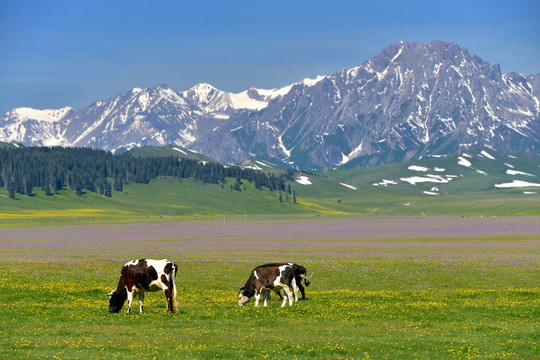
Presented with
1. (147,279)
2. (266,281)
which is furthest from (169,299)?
(266,281)

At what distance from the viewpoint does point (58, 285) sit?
4509 cm

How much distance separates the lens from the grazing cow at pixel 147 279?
103ft

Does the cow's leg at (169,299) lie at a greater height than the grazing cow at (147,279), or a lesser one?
lesser

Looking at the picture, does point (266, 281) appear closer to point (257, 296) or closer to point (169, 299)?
point (257, 296)

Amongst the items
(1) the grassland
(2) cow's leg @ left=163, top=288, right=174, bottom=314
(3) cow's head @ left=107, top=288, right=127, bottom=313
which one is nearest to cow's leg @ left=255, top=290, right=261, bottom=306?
(1) the grassland

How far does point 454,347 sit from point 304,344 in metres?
5.20

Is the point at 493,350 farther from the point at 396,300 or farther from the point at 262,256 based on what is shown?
the point at 262,256

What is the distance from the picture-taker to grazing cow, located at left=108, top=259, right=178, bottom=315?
3136cm

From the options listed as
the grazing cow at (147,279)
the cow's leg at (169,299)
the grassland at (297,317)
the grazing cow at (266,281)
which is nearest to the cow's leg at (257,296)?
the grazing cow at (266,281)

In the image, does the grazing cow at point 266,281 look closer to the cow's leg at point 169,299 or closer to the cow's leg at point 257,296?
the cow's leg at point 257,296

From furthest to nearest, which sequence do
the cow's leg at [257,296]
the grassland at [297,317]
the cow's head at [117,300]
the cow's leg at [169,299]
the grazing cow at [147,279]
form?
the cow's leg at [257,296]
the cow's head at [117,300]
the cow's leg at [169,299]
the grazing cow at [147,279]
the grassland at [297,317]

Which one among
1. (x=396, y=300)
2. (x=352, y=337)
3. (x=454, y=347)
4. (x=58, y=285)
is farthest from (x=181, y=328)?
(x=58, y=285)

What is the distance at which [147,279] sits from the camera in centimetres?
3155

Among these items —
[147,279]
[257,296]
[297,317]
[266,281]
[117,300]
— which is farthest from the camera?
[266,281]
